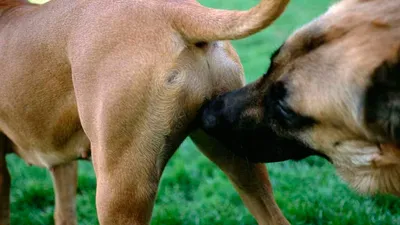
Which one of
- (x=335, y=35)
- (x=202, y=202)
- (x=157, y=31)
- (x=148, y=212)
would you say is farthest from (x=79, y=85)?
(x=202, y=202)

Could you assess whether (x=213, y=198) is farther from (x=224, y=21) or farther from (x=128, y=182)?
(x=224, y=21)

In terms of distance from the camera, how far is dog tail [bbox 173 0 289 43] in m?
2.74

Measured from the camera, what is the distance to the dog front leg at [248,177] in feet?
10.9

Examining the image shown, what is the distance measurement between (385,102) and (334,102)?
0.80ft

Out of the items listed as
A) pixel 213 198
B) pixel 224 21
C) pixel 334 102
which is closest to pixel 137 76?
pixel 224 21

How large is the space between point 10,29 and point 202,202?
1799 mm

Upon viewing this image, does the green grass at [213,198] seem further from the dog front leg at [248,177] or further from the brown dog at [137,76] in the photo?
the brown dog at [137,76]

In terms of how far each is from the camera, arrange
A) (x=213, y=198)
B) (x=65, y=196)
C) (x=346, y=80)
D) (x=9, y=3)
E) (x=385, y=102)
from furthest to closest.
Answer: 1. (x=213, y=198)
2. (x=65, y=196)
3. (x=9, y=3)
4. (x=346, y=80)
5. (x=385, y=102)

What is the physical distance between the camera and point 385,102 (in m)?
2.50

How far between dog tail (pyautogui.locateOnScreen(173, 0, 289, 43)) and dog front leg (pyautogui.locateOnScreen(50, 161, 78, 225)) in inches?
71.4

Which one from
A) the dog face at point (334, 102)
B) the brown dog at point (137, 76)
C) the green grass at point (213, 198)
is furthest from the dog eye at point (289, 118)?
the green grass at point (213, 198)

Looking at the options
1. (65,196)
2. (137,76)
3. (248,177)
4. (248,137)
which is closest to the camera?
(137,76)

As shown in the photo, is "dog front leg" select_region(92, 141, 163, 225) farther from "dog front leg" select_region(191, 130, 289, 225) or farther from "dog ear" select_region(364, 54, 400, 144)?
"dog ear" select_region(364, 54, 400, 144)

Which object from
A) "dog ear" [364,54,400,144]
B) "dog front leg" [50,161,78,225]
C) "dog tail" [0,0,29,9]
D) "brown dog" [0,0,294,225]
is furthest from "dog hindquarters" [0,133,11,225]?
"dog ear" [364,54,400,144]
